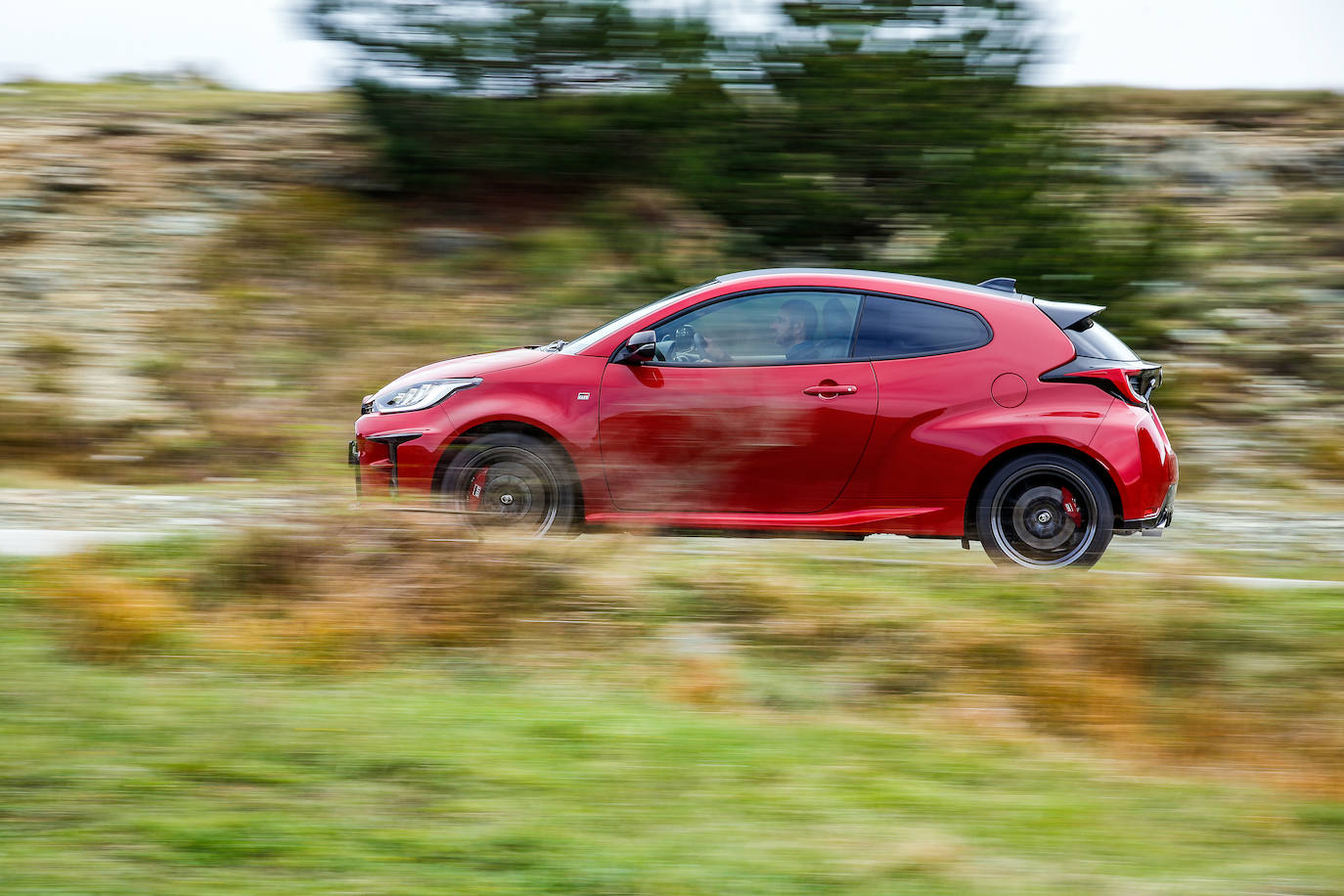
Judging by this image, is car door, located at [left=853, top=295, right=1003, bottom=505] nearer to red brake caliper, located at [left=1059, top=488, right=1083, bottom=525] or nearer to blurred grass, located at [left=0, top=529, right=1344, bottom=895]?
red brake caliper, located at [left=1059, top=488, right=1083, bottom=525]

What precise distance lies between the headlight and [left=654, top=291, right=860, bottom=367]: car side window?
1.09m

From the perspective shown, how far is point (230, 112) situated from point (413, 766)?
536 inches

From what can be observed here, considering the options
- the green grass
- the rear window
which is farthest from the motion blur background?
the rear window

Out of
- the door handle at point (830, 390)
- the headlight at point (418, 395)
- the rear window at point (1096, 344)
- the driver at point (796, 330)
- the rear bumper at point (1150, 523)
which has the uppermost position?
the driver at point (796, 330)

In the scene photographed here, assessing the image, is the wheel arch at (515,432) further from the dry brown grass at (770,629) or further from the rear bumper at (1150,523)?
the rear bumper at (1150,523)

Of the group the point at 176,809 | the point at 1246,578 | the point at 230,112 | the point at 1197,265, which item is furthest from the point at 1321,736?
the point at 230,112

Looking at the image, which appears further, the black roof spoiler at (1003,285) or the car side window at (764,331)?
the black roof spoiler at (1003,285)

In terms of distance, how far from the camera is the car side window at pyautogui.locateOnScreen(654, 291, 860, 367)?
6.52 m

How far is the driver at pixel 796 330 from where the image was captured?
651 centimetres

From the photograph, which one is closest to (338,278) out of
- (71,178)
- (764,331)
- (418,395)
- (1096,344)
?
(71,178)

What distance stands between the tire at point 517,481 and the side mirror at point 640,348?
62 centimetres

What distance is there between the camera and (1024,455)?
6359mm

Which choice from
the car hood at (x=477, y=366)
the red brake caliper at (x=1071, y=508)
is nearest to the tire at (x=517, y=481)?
the car hood at (x=477, y=366)

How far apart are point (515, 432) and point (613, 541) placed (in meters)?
1.06
